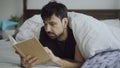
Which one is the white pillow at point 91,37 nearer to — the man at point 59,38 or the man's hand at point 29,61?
the man at point 59,38

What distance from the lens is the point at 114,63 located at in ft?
4.47

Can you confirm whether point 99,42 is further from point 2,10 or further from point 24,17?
point 2,10

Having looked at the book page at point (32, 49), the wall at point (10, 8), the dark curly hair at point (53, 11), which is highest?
the dark curly hair at point (53, 11)

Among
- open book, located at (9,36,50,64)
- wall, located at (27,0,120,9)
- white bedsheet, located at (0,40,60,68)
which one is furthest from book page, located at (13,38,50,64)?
wall, located at (27,0,120,9)

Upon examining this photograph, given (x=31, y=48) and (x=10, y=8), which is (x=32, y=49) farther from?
(x=10, y=8)

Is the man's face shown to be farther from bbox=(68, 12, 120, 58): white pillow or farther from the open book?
the open book

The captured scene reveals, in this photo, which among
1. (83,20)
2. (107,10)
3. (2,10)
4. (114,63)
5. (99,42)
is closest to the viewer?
(114,63)

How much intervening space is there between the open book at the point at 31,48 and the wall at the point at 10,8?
1.73m

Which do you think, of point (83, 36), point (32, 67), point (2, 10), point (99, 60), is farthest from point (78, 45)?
point (2, 10)

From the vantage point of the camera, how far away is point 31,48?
1.34 metres

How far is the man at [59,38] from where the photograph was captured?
1497mm

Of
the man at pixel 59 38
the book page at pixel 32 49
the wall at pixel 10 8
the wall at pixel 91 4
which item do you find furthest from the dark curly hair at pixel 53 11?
the wall at pixel 10 8

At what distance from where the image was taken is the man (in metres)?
1.50

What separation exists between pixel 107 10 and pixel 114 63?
1568 mm
